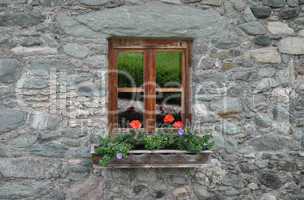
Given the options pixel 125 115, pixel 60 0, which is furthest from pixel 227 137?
pixel 60 0

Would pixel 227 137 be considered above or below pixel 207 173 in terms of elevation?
above

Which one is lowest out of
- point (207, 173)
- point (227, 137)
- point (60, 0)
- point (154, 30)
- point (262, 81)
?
point (207, 173)

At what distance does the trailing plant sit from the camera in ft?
11.2

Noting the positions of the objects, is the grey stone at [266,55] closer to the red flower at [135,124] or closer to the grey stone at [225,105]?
the grey stone at [225,105]

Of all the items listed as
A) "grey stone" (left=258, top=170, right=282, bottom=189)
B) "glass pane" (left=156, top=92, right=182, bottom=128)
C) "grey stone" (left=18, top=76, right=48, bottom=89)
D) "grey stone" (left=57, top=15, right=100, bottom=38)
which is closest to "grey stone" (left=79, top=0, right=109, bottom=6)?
"grey stone" (left=57, top=15, right=100, bottom=38)

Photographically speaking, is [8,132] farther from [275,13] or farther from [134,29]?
[275,13]

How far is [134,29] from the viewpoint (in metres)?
3.66

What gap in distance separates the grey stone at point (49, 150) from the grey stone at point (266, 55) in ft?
5.81

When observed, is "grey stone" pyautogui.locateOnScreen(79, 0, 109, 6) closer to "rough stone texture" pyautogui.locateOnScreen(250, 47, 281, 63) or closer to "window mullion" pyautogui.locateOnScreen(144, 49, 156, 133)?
"window mullion" pyautogui.locateOnScreen(144, 49, 156, 133)

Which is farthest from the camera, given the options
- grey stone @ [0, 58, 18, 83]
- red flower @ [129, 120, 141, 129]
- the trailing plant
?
red flower @ [129, 120, 141, 129]

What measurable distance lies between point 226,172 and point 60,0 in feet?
6.45

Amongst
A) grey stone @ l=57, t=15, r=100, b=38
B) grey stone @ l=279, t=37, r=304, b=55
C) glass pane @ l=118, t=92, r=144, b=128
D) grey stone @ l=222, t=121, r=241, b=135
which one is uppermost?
grey stone @ l=57, t=15, r=100, b=38

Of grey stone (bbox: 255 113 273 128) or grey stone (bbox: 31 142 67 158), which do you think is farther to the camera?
grey stone (bbox: 255 113 273 128)

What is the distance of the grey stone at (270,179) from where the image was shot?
12.4 ft
